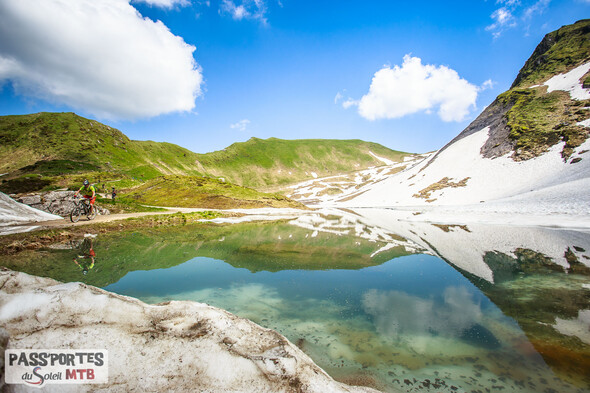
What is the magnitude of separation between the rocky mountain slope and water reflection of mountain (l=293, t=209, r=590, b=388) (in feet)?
59.2

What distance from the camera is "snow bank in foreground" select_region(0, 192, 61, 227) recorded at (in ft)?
75.1

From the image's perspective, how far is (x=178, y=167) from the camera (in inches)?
6594

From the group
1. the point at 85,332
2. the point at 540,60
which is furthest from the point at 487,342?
the point at 540,60

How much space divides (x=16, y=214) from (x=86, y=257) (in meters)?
17.8

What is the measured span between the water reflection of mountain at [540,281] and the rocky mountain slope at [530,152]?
1805 cm

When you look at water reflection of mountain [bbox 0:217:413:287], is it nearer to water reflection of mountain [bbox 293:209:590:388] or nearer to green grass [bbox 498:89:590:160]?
water reflection of mountain [bbox 293:209:590:388]

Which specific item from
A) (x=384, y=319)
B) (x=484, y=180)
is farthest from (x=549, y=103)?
(x=384, y=319)

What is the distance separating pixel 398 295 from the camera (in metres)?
11.7

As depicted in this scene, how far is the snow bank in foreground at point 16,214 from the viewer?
2289cm

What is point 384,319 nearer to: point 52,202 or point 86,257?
point 86,257

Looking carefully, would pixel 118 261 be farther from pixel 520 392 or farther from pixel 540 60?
pixel 540 60

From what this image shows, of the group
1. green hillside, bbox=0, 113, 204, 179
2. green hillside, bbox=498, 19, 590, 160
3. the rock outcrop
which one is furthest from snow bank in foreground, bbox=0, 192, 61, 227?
green hillside, bbox=498, 19, 590, 160

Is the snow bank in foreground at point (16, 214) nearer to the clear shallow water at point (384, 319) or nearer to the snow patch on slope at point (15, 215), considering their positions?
the snow patch on slope at point (15, 215)

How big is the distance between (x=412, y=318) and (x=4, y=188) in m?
75.1
